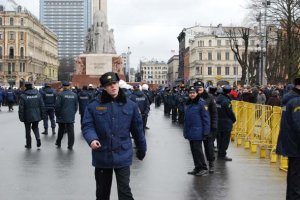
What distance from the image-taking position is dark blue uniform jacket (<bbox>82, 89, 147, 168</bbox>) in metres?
6.87

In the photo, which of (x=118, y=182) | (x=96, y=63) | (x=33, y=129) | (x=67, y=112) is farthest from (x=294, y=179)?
(x=96, y=63)

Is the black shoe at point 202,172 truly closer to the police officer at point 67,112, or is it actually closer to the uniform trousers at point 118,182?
the uniform trousers at point 118,182

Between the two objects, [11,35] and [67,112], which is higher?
[11,35]

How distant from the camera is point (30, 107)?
50.8ft

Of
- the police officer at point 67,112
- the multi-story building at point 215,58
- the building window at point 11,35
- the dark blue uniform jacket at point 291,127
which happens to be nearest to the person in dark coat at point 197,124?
the dark blue uniform jacket at point 291,127

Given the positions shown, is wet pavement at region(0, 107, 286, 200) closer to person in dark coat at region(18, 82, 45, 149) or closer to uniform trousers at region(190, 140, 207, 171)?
uniform trousers at region(190, 140, 207, 171)

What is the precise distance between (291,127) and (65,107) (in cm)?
884

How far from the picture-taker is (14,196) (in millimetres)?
9234

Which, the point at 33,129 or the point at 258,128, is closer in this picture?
the point at 33,129

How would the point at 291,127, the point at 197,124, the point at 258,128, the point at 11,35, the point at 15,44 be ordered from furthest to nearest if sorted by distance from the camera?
the point at 15,44
the point at 11,35
the point at 258,128
the point at 197,124
the point at 291,127

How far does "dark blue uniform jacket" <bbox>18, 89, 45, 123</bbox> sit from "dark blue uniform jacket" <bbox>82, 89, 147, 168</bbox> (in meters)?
8.71

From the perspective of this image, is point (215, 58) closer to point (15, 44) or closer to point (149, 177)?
point (15, 44)

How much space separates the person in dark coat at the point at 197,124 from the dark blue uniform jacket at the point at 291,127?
3228 mm

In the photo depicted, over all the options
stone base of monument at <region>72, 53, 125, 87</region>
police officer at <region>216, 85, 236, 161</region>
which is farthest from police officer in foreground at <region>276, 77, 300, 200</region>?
stone base of monument at <region>72, 53, 125, 87</region>
